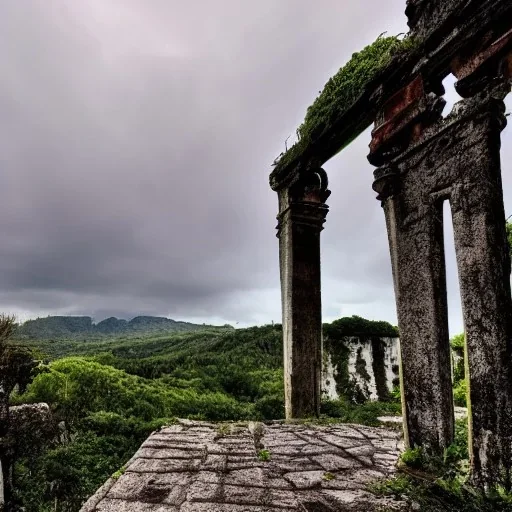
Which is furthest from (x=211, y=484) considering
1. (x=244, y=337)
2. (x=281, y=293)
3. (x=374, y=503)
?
(x=244, y=337)

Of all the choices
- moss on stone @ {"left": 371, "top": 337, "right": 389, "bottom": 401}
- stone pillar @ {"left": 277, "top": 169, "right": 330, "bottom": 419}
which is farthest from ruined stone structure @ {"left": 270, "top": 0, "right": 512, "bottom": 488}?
moss on stone @ {"left": 371, "top": 337, "right": 389, "bottom": 401}

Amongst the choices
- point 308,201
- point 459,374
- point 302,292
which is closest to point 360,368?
point 459,374

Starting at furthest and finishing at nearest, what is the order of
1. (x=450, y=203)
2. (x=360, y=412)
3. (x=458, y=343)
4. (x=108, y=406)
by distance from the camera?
1. (x=458, y=343)
2. (x=108, y=406)
3. (x=360, y=412)
4. (x=450, y=203)

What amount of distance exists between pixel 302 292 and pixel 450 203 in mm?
3433

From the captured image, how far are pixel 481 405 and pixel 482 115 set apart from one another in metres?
2.05

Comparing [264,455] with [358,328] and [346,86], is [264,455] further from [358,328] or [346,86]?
[358,328]

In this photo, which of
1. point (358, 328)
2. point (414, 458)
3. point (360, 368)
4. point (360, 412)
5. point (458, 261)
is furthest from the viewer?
point (358, 328)

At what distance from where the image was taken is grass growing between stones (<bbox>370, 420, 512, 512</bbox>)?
2.36 metres

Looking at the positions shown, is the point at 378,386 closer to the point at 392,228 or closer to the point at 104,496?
Answer: the point at 392,228

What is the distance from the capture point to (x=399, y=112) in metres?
3.74

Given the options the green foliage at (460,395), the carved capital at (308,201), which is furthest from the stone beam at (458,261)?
the green foliage at (460,395)

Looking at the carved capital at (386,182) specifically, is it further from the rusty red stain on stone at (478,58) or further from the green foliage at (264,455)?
the green foliage at (264,455)

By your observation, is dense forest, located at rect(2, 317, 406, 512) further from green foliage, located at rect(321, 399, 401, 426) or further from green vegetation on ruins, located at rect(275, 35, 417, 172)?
green vegetation on ruins, located at rect(275, 35, 417, 172)

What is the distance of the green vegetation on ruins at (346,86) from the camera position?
4.00m
